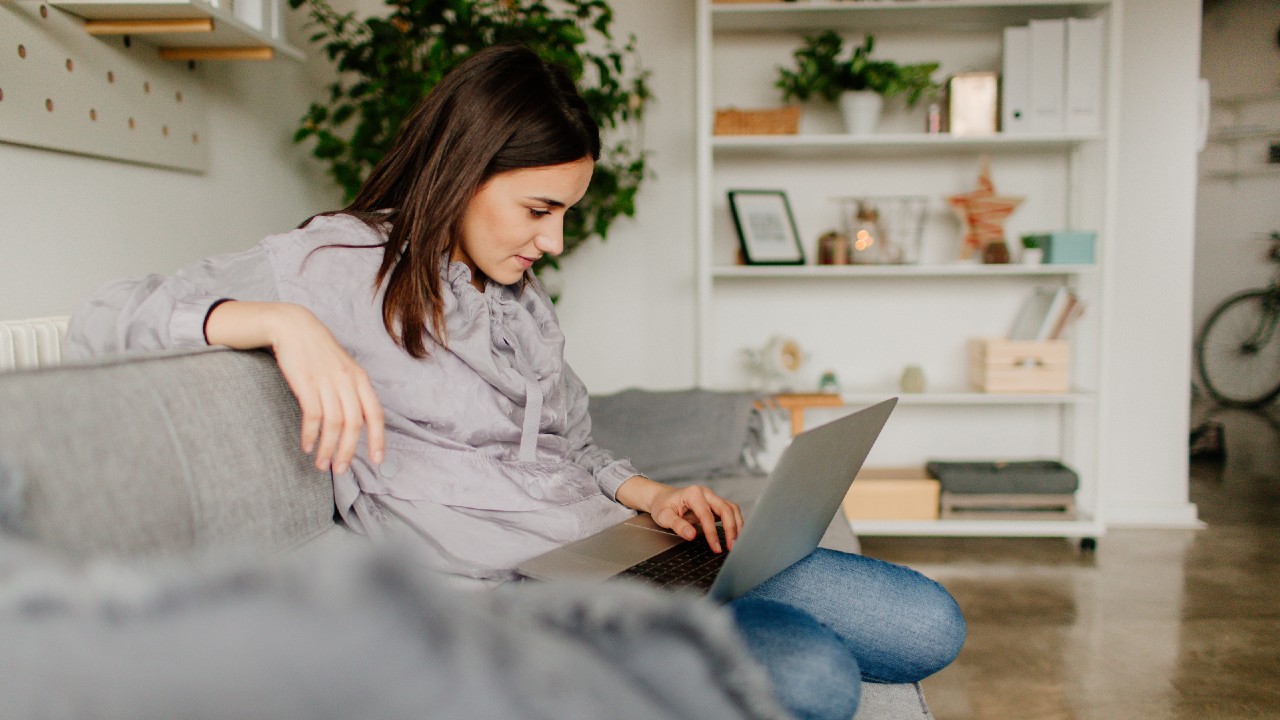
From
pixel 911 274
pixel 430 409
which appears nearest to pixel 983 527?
pixel 911 274

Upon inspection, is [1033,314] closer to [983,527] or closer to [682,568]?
[983,527]

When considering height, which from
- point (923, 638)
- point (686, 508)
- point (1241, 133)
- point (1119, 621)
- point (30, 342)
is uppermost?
point (1241, 133)

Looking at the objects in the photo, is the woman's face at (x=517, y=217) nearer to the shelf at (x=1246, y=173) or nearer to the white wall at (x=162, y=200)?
the white wall at (x=162, y=200)

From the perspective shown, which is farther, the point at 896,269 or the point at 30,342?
the point at 896,269

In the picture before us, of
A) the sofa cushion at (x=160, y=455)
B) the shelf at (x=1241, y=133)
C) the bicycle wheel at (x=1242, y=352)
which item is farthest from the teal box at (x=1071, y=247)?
the shelf at (x=1241, y=133)

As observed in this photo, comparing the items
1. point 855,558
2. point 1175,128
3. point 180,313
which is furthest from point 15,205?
point 1175,128

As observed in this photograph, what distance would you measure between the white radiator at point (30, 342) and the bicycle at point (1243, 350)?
5.67 meters

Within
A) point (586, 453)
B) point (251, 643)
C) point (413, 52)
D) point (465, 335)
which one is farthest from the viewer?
point (413, 52)

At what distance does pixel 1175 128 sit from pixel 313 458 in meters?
2.87

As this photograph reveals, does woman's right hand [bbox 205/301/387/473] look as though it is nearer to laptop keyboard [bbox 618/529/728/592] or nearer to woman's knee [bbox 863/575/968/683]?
laptop keyboard [bbox 618/529/728/592]

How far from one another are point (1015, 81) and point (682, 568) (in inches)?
86.3

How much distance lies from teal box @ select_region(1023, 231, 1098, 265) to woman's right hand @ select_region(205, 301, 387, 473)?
2381 mm

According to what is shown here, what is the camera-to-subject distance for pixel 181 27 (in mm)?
1491

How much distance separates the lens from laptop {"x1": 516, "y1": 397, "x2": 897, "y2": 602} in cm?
74
